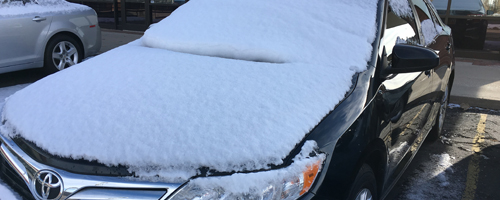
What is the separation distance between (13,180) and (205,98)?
919 millimetres

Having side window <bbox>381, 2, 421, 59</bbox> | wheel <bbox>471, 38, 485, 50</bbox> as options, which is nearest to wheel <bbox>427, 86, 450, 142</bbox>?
side window <bbox>381, 2, 421, 59</bbox>

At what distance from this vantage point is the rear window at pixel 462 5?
8.20 m

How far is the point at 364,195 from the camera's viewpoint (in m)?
2.11

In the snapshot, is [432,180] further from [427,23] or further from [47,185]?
[47,185]

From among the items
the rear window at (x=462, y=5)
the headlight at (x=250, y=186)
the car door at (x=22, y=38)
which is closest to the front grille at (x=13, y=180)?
the headlight at (x=250, y=186)

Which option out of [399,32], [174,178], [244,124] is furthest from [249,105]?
[399,32]

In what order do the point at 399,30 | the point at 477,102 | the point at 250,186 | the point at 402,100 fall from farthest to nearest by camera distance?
the point at 477,102 → the point at 399,30 → the point at 402,100 → the point at 250,186

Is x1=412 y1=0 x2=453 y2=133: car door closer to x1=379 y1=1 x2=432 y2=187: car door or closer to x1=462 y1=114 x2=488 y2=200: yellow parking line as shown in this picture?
x1=379 y1=1 x2=432 y2=187: car door

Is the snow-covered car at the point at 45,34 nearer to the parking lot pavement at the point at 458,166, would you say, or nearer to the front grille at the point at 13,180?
the front grille at the point at 13,180

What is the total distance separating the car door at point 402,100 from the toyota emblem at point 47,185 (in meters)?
1.61

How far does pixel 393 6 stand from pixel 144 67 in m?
1.81

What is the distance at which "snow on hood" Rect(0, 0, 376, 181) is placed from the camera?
1.66 meters

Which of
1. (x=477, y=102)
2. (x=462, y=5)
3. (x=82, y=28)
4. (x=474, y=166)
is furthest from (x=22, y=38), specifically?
(x=462, y=5)

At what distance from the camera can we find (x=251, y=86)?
2014 mm
